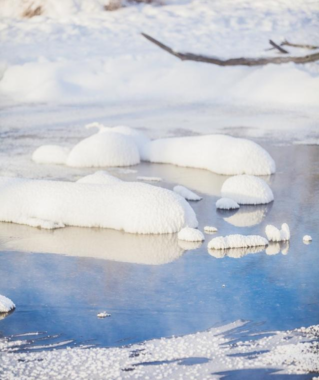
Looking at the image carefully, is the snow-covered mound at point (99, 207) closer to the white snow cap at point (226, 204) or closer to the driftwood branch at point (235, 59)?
the white snow cap at point (226, 204)

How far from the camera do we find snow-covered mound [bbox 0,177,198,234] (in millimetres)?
Result: 6137

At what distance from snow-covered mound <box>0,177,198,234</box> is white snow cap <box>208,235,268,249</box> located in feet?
1.54

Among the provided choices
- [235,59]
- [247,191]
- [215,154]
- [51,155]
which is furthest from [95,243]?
[235,59]

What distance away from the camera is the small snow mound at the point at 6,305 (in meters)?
4.53

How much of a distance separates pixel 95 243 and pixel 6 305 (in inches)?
57.3

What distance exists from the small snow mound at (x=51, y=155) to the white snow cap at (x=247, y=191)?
94.3 inches

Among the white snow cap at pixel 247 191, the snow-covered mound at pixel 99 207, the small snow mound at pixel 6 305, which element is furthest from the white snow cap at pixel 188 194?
the small snow mound at pixel 6 305

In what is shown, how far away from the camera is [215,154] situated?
8695 mm

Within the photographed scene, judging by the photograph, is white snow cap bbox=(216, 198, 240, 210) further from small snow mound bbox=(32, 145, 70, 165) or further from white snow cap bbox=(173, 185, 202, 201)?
small snow mound bbox=(32, 145, 70, 165)

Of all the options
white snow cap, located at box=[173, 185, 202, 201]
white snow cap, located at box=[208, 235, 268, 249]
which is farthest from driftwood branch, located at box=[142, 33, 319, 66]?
white snow cap, located at box=[208, 235, 268, 249]

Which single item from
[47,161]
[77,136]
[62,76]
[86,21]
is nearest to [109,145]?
[47,161]

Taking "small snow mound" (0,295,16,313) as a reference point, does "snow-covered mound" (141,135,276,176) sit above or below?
below

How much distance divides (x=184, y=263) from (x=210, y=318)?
1.04 meters

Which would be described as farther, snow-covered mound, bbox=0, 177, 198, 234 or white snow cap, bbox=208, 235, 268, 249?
snow-covered mound, bbox=0, 177, 198, 234
